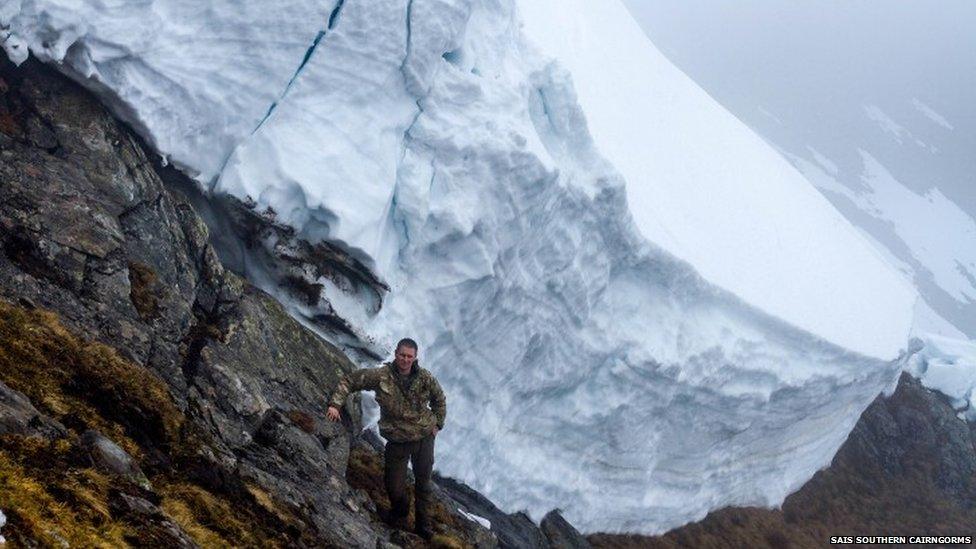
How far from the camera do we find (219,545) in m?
4.93

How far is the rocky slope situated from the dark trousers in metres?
0.30

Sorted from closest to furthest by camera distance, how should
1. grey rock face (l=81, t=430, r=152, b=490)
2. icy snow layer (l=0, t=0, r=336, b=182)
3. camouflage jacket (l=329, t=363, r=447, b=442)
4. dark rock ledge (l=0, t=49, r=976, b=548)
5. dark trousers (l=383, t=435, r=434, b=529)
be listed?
dark rock ledge (l=0, t=49, r=976, b=548), grey rock face (l=81, t=430, r=152, b=490), camouflage jacket (l=329, t=363, r=447, b=442), icy snow layer (l=0, t=0, r=336, b=182), dark trousers (l=383, t=435, r=434, b=529)

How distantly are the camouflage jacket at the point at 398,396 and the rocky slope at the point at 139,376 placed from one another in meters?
0.88

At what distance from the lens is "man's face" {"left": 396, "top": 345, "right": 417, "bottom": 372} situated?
7141mm

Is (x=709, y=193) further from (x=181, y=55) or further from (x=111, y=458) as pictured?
(x=111, y=458)

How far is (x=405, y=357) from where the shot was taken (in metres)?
7.18

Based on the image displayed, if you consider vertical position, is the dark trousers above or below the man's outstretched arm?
below

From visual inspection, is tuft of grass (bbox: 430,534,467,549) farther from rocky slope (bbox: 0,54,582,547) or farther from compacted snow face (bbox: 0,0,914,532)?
compacted snow face (bbox: 0,0,914,532)

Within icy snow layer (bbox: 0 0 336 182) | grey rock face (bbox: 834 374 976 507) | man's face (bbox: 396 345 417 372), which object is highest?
grey rock face (bbox: 834 374 976 507)

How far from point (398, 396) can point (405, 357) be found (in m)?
0.49

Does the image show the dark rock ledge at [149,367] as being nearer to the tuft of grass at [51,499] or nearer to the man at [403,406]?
the tuft of grass at [51,499]

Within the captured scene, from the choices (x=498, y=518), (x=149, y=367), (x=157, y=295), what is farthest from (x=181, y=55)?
(x=498, y=518)

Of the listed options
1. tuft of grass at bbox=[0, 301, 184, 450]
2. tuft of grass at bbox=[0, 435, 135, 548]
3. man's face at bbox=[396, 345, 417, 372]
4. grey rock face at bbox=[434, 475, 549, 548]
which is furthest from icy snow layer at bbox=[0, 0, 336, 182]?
grey rock face at bbox=[434, 475, 549, 548]

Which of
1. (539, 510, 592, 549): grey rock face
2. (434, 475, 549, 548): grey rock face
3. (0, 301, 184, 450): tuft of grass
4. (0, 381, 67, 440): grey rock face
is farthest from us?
(539, 510, 592, 549): grey rock face
